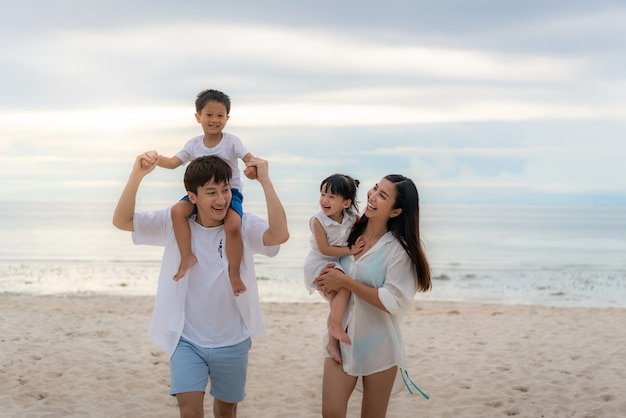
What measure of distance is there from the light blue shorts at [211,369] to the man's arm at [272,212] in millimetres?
691

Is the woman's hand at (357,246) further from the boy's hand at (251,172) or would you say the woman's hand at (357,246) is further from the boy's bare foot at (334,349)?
the boy's hand at (251,172)

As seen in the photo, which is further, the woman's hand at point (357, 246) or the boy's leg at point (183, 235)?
the woman's hand at point (357, 246)

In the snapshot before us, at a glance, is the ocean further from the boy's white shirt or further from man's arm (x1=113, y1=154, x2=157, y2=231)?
man's arm (x1=113, y1=154, x2=157, y2=231)

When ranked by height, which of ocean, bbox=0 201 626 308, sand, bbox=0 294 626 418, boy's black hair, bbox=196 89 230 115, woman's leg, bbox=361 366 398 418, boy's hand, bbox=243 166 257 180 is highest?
boy's black hair, bbox=196 89 230 115

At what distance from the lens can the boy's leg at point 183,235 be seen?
417 centimetres

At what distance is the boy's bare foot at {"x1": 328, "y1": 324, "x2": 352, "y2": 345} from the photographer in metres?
4.25

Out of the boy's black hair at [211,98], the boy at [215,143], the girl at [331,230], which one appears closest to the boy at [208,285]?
the boy at [215,143]

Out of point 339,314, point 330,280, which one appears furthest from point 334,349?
point 330,280

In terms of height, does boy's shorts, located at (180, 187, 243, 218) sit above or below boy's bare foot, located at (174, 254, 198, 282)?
above

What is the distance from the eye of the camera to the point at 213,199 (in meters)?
4.08

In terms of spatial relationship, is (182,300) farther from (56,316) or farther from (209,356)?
(56,316)

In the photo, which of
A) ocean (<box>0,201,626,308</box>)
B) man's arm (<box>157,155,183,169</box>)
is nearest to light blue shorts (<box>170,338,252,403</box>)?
man's arm (<box>157,155,183,169</box>)

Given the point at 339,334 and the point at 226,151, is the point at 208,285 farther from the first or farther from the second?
the point at 226,151

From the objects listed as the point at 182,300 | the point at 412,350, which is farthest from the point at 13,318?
the point at 182,300
